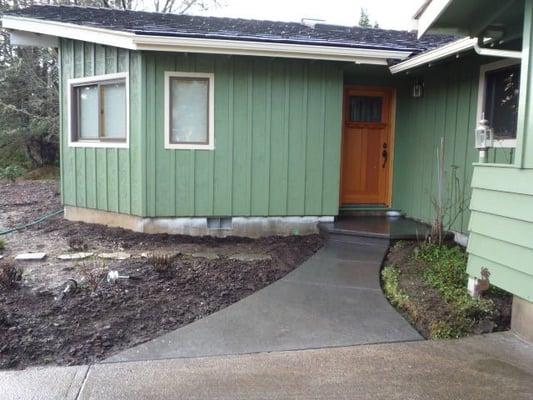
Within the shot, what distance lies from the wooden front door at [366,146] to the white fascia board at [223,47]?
129cm

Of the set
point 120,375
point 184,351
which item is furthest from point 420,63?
point 120,375

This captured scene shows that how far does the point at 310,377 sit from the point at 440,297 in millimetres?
1914

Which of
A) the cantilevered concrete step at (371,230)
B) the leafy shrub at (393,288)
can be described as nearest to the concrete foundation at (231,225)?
the cantilevered concrete step at (371,230)

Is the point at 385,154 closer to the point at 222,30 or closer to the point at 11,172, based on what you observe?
the point at 222,30

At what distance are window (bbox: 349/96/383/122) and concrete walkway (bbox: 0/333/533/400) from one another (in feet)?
16.9

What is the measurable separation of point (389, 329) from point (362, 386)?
1034 mm

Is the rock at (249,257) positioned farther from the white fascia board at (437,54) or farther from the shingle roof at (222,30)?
the white fascia board at (437,54)

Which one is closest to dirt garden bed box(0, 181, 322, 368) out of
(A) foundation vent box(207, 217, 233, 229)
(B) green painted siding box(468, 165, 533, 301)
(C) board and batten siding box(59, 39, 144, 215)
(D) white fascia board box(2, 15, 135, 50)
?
(A) foundation vent box(207, 217, 233, 229)

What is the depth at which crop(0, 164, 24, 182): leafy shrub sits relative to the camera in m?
14.0

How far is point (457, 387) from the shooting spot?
3080 millimetres

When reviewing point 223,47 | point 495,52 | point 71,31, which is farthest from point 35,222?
point 495,52

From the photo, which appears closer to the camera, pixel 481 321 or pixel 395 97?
pixel 481 321

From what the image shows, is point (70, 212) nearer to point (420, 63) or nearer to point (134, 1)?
point (420, 63)

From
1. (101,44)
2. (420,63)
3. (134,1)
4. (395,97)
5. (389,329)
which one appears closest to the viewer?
(389,329)
